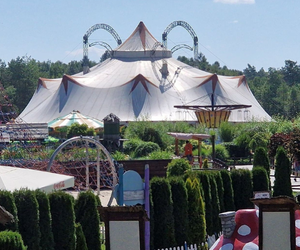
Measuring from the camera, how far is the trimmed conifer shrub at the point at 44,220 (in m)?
12.3

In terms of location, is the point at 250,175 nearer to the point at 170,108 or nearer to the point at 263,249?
the point at 263,249

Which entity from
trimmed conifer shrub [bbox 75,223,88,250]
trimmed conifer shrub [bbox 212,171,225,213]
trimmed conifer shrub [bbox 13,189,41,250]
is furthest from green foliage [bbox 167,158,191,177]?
trimmed conifer shrub [bbox 13,189,41,250]

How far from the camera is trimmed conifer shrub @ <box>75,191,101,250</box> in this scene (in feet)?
43.8

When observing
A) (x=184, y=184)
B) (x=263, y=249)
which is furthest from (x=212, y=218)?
(x=263, y=249)

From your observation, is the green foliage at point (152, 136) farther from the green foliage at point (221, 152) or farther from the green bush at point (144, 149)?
the green bush at point (144, 149)

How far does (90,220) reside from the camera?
13.4 m

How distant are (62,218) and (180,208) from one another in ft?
11.0

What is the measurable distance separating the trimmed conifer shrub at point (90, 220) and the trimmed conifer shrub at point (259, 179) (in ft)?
Result: 22.1

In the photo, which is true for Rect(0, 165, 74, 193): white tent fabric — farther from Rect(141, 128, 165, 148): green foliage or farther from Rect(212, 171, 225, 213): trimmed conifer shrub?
Rect(141, 128, 165, 148): green foliage

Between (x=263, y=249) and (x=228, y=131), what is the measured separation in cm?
3686

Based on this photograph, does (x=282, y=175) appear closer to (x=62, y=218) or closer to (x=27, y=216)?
(x=62, y=218)

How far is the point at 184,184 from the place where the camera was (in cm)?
1536

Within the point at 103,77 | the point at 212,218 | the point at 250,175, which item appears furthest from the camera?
the point at 103,77

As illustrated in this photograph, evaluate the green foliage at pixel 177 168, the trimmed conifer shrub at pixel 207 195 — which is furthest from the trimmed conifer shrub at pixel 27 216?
the green foliage at pixel 177 168
